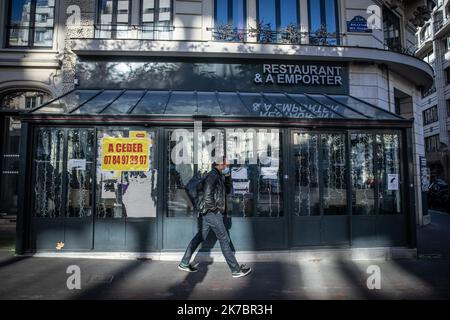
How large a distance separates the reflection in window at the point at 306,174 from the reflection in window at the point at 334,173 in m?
0.20

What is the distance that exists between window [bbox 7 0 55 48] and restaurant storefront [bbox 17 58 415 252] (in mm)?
3200

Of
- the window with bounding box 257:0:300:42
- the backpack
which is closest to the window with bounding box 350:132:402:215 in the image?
the backpack

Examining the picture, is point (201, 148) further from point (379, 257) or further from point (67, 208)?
point (379, 257)

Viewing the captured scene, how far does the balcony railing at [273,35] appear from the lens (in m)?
10.7

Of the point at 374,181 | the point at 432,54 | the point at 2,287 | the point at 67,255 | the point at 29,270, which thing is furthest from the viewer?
the point at 432,54

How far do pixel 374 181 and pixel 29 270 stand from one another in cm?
765

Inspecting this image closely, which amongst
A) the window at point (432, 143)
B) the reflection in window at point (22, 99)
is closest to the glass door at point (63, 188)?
the reflection in window at point (22, 99)

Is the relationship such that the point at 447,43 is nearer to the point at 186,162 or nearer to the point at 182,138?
the point at 182,138

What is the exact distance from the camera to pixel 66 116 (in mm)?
7902

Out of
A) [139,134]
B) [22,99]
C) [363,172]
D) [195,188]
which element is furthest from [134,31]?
[363,172]

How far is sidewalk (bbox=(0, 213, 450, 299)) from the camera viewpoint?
5500 millimetres

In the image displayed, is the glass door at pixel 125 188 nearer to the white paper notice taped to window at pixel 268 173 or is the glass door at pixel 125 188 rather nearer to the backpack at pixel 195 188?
the backpack at pixel 195 188

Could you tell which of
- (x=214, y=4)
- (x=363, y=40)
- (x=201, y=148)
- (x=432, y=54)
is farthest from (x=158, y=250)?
(x=432, y=54)

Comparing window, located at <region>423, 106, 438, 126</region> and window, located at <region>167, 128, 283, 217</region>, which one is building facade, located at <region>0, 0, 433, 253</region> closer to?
window, located at <region>167, 128, 283, 217</region>
